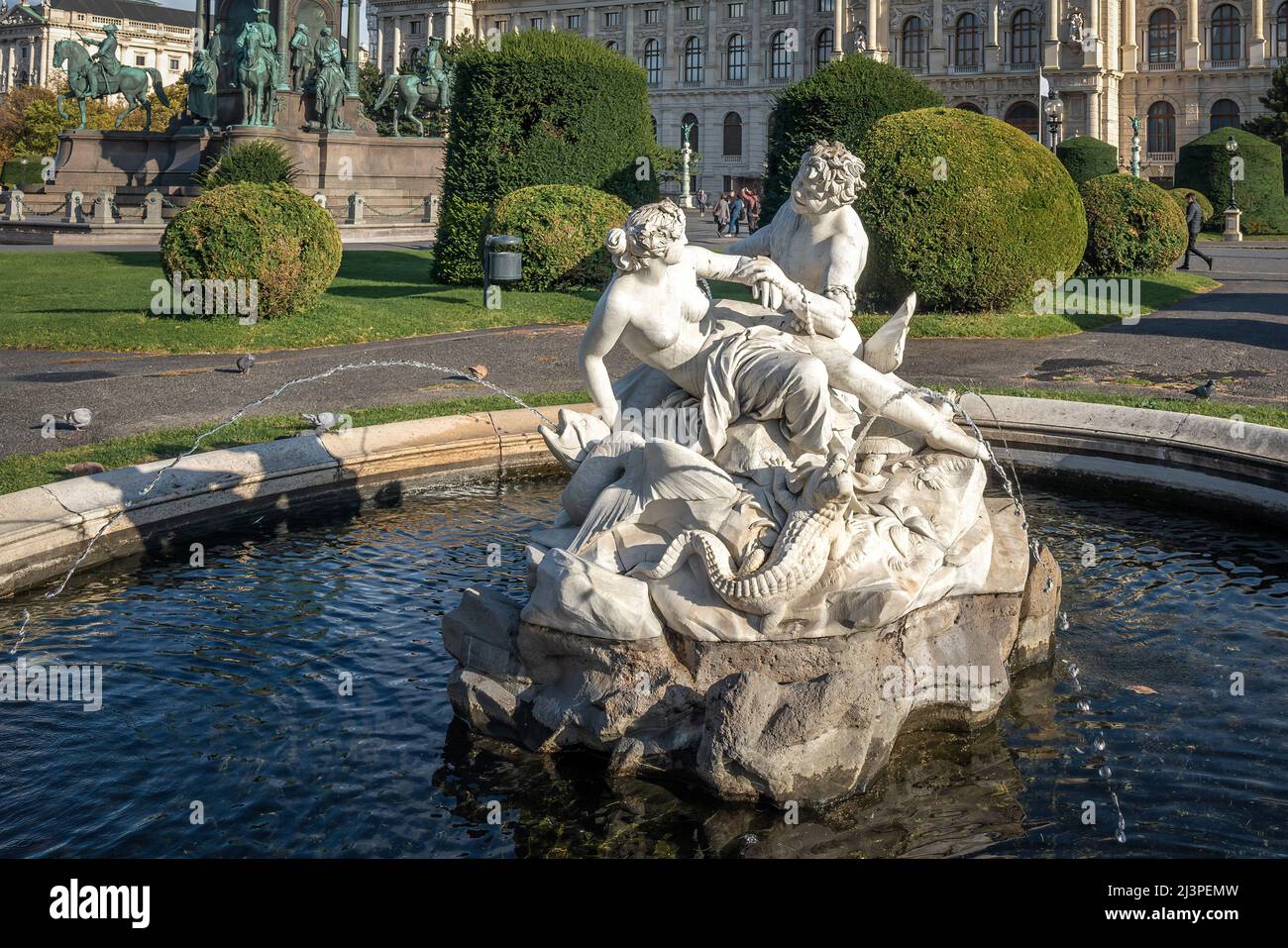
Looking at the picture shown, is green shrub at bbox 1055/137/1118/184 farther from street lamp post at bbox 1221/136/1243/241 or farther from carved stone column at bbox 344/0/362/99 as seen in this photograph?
carved stone column at bbox 344/0/362/99

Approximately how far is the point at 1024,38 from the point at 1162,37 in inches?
253

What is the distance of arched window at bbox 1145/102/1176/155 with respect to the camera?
63344 millimetres

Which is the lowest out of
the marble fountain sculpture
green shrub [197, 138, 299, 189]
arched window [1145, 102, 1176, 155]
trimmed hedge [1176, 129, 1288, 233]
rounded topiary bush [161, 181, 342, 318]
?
the marble fountain sculpture

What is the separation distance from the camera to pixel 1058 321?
52.0ft

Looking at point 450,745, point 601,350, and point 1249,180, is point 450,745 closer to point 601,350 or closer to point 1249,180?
point 601,350

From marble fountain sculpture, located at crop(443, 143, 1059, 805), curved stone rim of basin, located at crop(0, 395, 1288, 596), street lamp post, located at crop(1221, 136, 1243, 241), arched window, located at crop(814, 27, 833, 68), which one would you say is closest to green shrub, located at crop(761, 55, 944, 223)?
curved stone rim of basin, located at crop(0, 395, 1288, 596)

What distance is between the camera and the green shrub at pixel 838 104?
19.7 metres

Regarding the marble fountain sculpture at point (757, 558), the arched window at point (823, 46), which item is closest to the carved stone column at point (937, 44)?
the arched window at point (823, 46)

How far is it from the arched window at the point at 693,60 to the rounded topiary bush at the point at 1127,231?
193 feet

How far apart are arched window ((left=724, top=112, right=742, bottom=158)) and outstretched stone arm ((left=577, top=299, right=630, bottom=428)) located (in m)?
73.2

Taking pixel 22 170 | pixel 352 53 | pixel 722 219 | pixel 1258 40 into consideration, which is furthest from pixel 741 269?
pixel 1258 40
